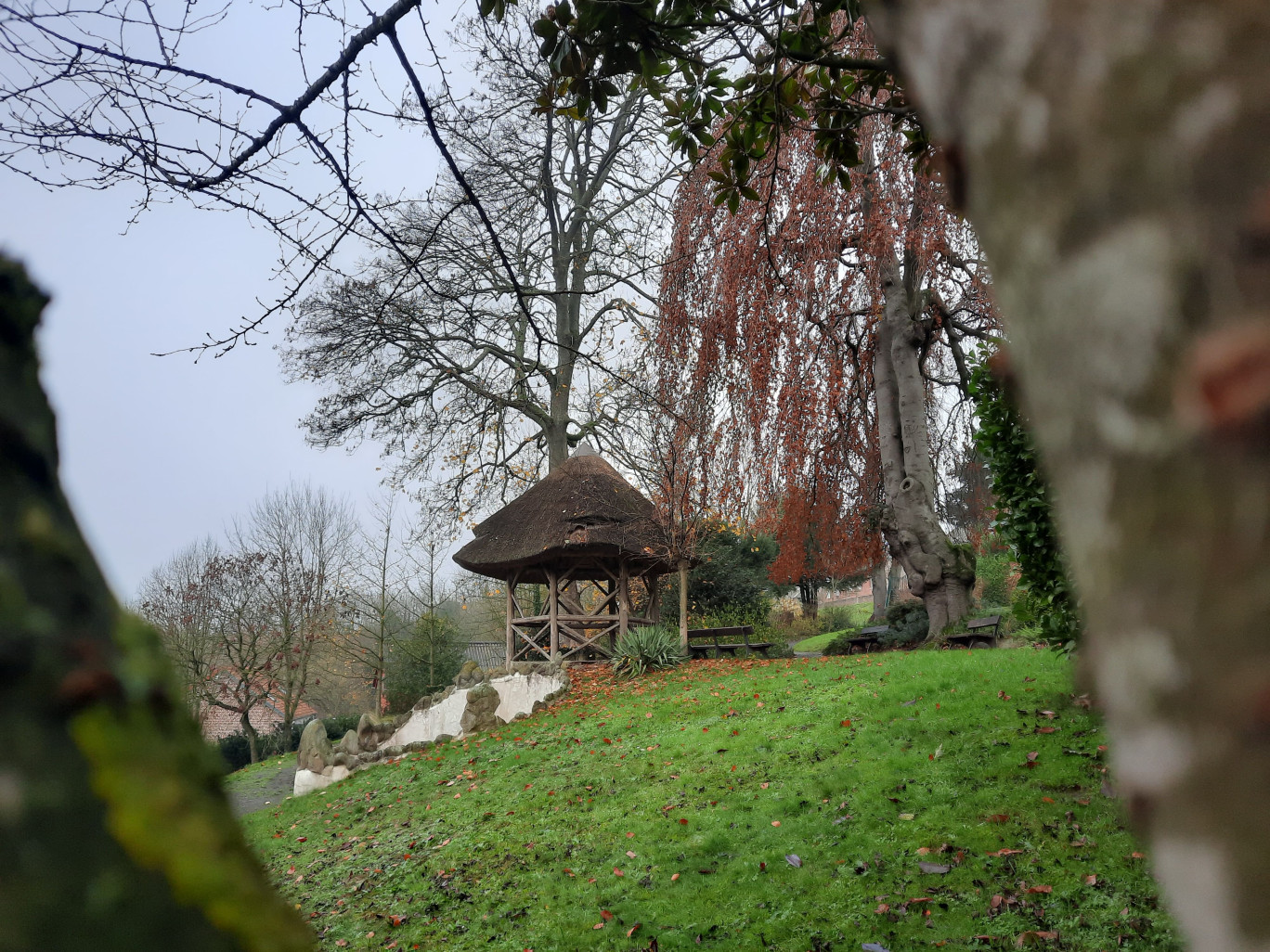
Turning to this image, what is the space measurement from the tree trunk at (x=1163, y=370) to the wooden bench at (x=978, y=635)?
10699 mm

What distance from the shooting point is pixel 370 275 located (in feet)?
45.1

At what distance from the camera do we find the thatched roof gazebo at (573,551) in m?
12.7

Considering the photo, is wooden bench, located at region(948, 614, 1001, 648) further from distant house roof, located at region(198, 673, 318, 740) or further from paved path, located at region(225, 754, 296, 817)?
distant house roof, located at region(198, 673, 318, 740)

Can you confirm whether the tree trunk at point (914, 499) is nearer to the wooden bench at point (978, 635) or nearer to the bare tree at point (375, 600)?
the wooden bench at point (978, 635)

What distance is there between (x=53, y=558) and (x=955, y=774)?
225 inches

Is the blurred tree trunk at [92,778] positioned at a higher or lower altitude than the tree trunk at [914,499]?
lower

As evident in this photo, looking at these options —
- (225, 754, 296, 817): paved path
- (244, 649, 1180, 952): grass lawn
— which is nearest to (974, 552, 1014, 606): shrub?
(244, 649, 1180, 952): grass lawn

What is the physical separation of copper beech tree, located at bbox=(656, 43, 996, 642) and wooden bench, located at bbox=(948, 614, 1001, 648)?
1.60 ft

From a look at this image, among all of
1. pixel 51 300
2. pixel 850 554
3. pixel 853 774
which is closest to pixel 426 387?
pixel 850 554

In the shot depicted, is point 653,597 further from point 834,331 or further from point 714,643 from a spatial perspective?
point 834,331

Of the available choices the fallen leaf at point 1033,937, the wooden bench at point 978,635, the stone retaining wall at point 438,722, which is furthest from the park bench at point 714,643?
the fallen leaf at point 1033,937

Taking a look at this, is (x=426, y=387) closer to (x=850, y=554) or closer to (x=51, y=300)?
(x=850, y=554)

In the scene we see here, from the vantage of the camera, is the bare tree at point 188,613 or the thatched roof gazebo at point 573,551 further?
the bare tree at point 188,613

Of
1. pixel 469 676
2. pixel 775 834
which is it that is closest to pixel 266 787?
pixel 469 676
